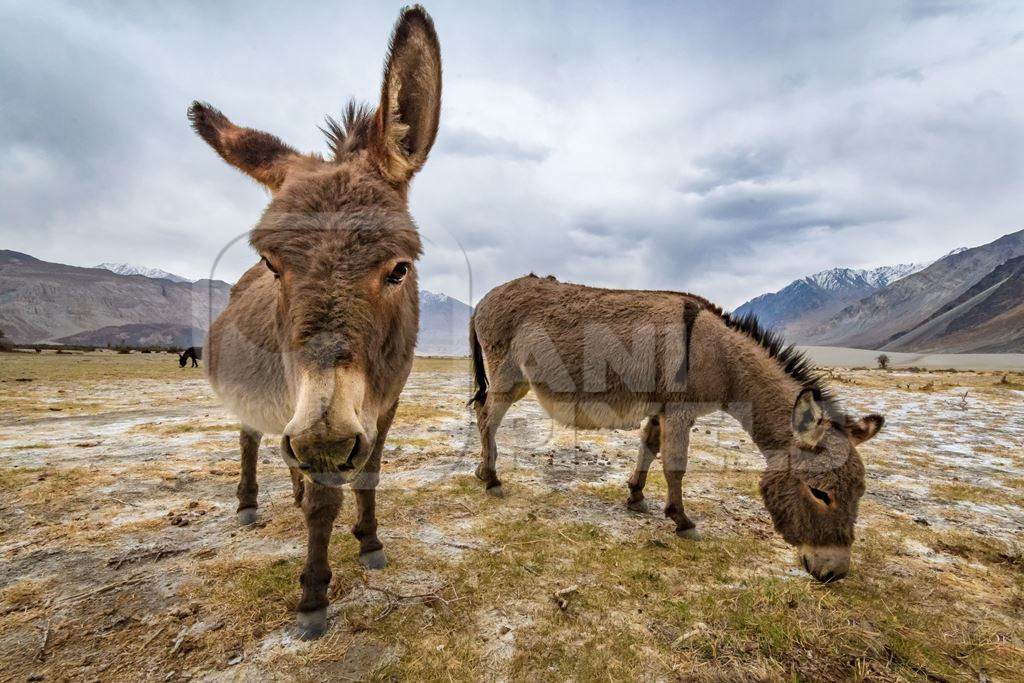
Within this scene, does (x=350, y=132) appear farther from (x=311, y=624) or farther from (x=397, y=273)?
(x=311, y=624)

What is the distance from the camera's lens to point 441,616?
10.7 ft

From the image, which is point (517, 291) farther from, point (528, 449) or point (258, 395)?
point (258, 395)

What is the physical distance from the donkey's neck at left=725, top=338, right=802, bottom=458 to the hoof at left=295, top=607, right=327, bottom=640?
16.0 feet

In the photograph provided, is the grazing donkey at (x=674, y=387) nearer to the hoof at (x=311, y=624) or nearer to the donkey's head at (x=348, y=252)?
the hoof at (x=311, y=624)

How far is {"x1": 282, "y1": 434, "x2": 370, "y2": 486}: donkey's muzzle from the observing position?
212cm

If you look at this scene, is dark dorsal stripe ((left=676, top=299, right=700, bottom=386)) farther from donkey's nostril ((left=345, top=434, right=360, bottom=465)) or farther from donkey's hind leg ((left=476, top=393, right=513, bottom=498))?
donkey's nostril ((left=345, top=434, right=360, bottom=465))

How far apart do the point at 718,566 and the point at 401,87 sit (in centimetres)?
542

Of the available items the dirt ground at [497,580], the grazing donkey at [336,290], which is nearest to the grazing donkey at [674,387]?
the dirt ground at [497,580]

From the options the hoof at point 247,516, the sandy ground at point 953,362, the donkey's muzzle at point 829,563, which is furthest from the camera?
the sandy ground at point 953,362

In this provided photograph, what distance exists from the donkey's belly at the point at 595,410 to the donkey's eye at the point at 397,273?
389 centimetres

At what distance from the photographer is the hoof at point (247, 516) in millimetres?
4781

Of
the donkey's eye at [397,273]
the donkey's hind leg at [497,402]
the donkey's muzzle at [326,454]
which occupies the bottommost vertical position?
the donkey's hind leg at [497,402]

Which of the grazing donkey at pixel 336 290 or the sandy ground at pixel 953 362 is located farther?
the sandy ground at pixel 953 362

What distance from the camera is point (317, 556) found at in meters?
3.19
